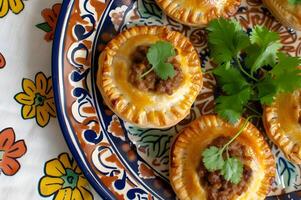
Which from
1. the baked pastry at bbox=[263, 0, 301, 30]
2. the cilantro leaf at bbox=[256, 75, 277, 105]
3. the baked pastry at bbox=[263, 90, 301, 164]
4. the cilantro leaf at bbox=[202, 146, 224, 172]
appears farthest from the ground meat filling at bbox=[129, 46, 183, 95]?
the baked pastry at bbox=[263, 0, 301, 30]

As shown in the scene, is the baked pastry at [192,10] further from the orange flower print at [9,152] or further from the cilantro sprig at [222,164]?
the orange flower print at [9,152]

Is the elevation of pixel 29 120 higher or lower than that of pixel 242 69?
higher

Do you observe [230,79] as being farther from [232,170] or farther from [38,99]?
[38,99]

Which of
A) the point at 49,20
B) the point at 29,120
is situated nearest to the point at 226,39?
the point at 49,20

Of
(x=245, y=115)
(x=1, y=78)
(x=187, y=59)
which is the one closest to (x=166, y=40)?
(x=187, y=59)

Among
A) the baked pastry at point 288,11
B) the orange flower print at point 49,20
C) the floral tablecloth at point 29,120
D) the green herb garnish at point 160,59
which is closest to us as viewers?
the green herb garnish at point 160,59

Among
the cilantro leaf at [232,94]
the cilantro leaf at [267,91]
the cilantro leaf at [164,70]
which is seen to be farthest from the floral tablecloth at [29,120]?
the cilantro leaf at [267,91]
